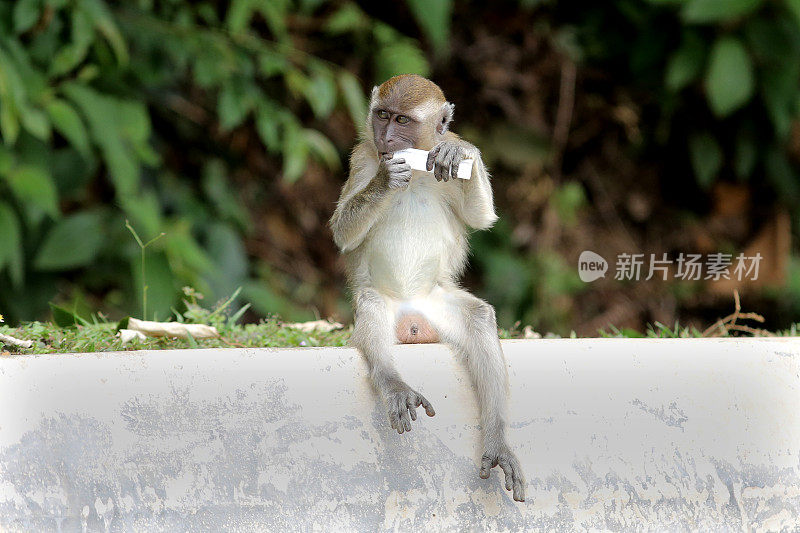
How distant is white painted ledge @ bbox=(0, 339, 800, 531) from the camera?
2.33 meters

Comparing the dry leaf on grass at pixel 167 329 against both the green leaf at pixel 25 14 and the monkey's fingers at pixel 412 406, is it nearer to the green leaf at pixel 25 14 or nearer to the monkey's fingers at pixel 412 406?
the monkey's fingers at pixel 412 406

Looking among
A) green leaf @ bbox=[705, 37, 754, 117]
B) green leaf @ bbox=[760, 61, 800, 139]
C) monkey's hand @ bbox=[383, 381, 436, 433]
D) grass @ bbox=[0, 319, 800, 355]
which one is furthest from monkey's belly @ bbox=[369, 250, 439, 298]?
green leaf @ bbox=[760, 61, 800, 139]

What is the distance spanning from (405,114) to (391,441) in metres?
1.20

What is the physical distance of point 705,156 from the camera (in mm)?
7602

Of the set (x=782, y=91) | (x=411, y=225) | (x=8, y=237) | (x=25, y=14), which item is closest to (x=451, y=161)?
(x=411, y=225)

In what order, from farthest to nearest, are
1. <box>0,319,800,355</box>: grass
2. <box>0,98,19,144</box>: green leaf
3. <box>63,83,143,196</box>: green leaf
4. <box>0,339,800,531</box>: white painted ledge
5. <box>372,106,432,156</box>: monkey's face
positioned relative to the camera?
<box>63,83,143,196</box>: green leaf
<box>0,98,19,144</box>: green leaf
<box>372,106,432,156</box>: monkey's face
<box>0,319,800,355</box>: grass
<box>0,339,800,531</box>: white painted ledge

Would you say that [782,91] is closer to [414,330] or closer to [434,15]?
[434,15]

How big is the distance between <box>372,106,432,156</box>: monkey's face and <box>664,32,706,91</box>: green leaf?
412 centimetres

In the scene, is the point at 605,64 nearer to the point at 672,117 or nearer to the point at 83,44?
the point at 672,117

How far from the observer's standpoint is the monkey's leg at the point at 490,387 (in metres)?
2.49

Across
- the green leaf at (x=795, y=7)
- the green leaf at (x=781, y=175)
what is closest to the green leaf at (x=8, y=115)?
the green leaf at (x=795, y=7)

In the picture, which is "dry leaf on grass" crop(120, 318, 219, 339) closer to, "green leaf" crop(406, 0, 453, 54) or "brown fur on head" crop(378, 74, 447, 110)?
"brown fur on head" crop(378, 74, 447, 110)

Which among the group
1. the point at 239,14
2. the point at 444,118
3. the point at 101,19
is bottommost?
the point at 444,118

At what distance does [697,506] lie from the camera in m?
2.55
